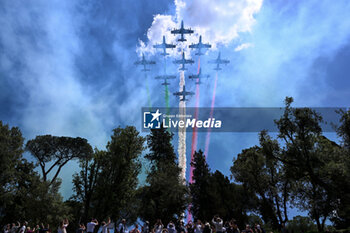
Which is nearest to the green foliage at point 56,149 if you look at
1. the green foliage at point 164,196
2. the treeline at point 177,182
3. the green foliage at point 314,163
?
the treeline at point 177,182

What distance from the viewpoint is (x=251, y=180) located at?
3434 centimetres

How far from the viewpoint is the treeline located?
22.4 meters

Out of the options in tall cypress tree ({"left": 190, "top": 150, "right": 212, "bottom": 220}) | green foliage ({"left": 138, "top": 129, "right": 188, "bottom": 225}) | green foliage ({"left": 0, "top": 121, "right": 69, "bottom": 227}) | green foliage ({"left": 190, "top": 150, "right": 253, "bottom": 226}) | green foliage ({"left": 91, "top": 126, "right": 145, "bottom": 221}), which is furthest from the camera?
tall cypress tree ({"left": 190, "top": 150, "right": 212, "bottom": 220})

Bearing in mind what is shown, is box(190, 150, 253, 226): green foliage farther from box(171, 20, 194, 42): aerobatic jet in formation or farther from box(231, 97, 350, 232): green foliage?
box(171, 20, 194, 42): aerobatic jet in formation

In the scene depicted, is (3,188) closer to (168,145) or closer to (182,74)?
(168,145)

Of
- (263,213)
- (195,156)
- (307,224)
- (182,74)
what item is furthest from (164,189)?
(182,74)

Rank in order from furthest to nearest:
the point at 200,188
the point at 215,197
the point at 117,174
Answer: the point at 200,188 → the point at 215,197 → the point at 117,174

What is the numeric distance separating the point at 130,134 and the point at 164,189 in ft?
39.3

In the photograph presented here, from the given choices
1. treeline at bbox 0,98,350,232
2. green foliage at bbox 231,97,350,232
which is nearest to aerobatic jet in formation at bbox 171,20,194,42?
treeline at bbox 0,98,350,232

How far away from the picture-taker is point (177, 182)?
33562mm

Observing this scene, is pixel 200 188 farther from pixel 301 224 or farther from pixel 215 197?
pixel 301 224

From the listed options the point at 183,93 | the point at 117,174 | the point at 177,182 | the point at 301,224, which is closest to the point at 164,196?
the point at 177,182

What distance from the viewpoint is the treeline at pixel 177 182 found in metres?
22.4

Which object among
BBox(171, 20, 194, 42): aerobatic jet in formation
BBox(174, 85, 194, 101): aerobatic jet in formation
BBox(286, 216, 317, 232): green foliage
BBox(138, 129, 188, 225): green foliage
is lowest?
BBox(286, 216, 317, 232): green foliage
